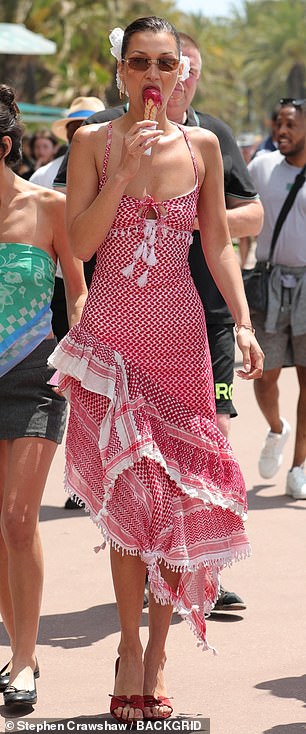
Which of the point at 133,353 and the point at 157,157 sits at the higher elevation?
the point at 157,157

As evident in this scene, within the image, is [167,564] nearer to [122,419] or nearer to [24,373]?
[122,419]

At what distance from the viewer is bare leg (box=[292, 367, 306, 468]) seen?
812 cm

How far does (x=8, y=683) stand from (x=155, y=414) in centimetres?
108

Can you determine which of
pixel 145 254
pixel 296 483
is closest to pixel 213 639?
pixel 145 254

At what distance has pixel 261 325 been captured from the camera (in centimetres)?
823

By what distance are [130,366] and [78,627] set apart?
1734mm

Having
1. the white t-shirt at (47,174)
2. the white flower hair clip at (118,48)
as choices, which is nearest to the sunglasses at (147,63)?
the white flower hair clip at (118,48)

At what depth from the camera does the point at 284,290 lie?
820 centimetres

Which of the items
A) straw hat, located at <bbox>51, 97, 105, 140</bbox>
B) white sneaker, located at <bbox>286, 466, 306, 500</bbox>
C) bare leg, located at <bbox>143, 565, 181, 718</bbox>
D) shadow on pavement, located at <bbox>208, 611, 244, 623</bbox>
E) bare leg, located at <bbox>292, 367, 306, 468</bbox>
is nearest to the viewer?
bare leg, located at <bbox>143, 565, 181, 718</bbox>

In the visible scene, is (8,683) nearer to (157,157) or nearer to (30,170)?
(157,157)

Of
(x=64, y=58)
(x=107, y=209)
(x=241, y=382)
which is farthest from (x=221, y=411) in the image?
(x=64, y=58)

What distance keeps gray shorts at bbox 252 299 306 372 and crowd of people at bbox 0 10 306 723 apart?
3670 mm

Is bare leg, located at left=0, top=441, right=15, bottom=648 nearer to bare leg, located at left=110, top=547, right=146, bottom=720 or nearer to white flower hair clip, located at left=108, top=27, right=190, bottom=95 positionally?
bare leg, located at left=110, top=547, right=146, bottom=720

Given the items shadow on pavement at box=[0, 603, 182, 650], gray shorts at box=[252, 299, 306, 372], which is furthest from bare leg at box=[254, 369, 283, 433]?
shadow on pavement at box=[0, 603, 182, 650]
